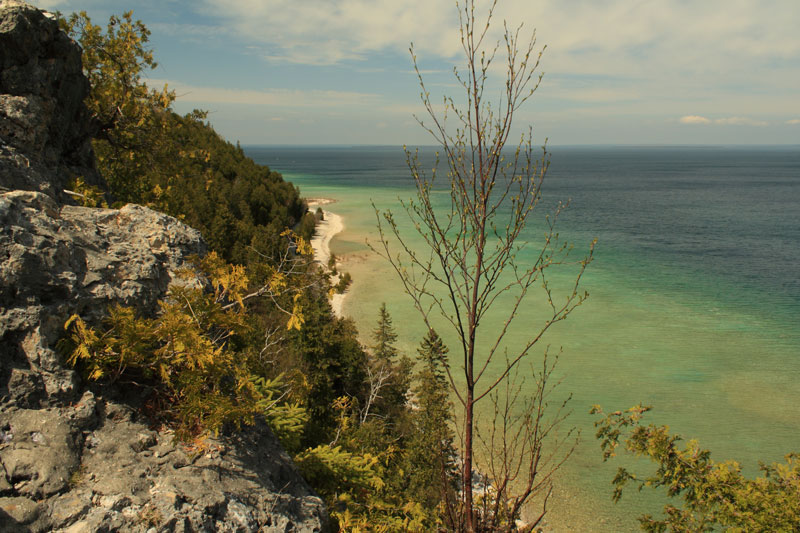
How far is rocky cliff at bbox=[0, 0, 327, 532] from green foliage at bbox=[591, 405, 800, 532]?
19.6ft

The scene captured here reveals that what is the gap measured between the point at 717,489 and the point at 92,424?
875 centimetres

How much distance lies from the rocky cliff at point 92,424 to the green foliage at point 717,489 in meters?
5.97

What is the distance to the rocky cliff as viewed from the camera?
386cm

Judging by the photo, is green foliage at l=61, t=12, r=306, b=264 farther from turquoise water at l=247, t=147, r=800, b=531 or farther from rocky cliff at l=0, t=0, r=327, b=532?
turquoise water at l=247, t=147, r=800, b=531

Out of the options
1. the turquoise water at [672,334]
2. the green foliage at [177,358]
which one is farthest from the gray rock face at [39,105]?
the turquoise water at [672,334]

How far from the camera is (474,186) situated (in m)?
3.78

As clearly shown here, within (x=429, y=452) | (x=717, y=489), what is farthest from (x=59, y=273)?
(x=429, y=452)

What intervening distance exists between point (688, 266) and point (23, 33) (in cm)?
5059

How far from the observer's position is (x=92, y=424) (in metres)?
4.40

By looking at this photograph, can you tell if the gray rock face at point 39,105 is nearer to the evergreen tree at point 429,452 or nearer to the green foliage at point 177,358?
the green foliage at point 177,358

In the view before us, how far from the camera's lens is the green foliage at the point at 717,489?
6.80 meters

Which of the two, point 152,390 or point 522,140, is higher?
point 522,140

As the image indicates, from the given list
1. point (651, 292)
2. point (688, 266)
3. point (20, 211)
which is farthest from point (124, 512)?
point (688, 266)

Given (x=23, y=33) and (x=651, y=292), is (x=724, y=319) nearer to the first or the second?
(x=651, y=292)
